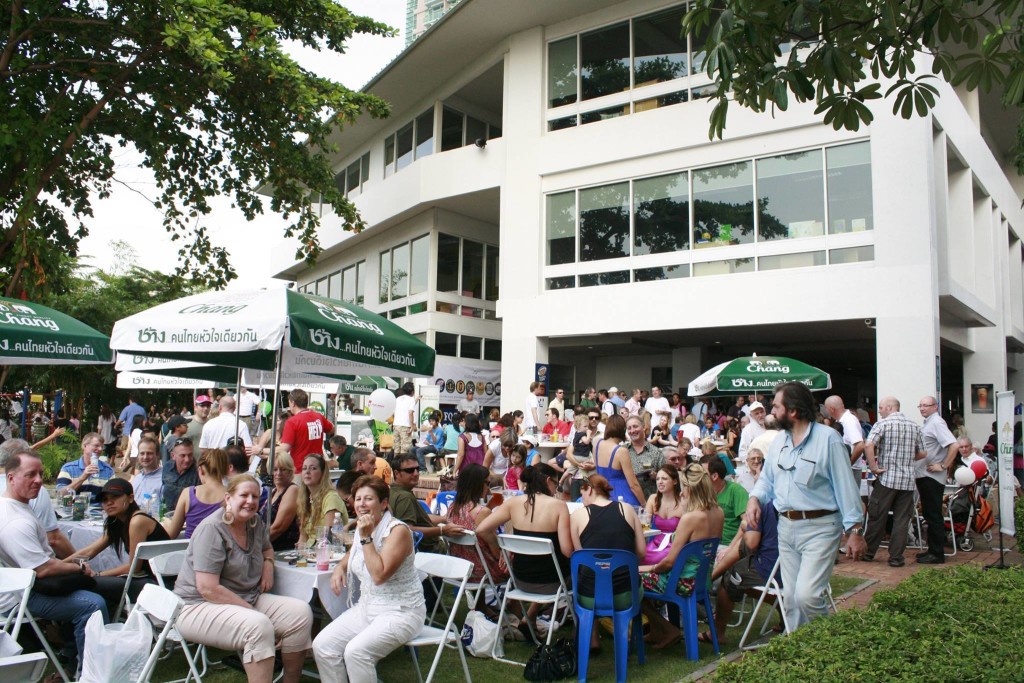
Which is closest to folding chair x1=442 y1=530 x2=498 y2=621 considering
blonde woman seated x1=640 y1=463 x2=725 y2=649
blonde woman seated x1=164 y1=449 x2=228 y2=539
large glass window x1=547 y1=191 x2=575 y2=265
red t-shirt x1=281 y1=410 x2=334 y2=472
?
blonde woman seated x1=640 y1=463 x2=725 y2=649

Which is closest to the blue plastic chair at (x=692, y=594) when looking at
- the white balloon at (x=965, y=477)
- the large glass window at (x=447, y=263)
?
the white balloon at (x=965, y=477)

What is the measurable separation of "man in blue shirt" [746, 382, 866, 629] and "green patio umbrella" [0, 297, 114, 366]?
5.32m

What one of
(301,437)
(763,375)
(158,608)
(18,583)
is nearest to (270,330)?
(158,608)

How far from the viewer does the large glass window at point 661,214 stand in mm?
17391

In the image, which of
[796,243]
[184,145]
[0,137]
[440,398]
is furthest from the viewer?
[440,398]

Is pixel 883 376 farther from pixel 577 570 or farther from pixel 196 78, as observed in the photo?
pixel 196 78

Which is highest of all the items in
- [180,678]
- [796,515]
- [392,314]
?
[392,314]

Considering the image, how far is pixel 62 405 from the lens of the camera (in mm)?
26047

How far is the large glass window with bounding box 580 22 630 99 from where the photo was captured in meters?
18.7

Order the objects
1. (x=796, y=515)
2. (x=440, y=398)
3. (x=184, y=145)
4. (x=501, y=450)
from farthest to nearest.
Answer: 1. (x=440, y=398)
2. (x=184, y=145)
3. (x=501, y=450)
4. (x=796, y=515)

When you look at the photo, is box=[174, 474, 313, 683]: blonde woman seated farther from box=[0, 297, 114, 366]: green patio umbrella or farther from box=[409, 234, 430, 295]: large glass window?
box=[409, 234, 430, 295]: large glass window

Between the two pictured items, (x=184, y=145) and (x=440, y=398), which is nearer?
(x=184, y=145)

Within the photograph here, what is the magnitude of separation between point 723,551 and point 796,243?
10.9 meters

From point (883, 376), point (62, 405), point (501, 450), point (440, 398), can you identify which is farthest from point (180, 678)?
point (62, 405)
